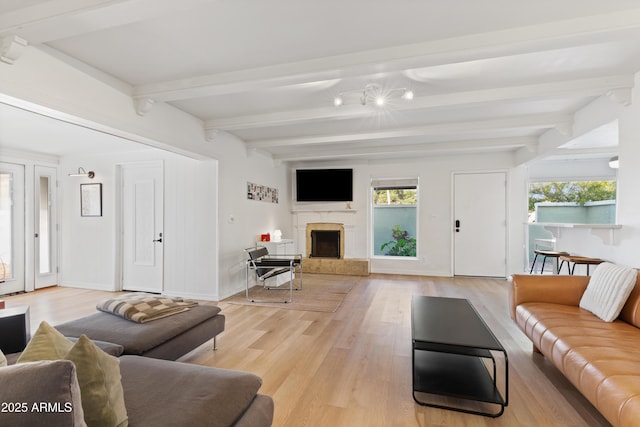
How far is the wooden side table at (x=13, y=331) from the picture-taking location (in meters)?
1.78

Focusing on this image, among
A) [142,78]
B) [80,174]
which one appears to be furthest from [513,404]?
[80,174]

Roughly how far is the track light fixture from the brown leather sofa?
2089mm

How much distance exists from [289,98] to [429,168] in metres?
3.88

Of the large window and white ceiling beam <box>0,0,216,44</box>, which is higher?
white ceiling beam <box>0,0,216,44</box>

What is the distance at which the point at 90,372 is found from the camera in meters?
0.95

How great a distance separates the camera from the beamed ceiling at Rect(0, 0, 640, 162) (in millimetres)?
1881

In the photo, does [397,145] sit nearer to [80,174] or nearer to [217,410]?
[217,410]

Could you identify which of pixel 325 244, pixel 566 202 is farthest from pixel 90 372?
pixel 566 202

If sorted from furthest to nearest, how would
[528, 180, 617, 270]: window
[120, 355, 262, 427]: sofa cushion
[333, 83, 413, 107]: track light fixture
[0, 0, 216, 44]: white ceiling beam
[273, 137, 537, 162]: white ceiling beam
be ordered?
[528, 180, 617, 270]: window
[273, 137, 537, 162]: white ceiling beam
[333, 83, 413, 107]: track light fixture
[0, 0, 216, 44]: white ceiling beam
[120, 355, 262, 427]: sofa cushion

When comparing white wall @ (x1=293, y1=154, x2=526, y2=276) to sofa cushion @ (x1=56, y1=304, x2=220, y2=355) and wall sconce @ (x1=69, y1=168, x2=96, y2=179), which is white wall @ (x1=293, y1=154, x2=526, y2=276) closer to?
wall sconce @ (x1=69, y1=168, x2=96, y2=179)

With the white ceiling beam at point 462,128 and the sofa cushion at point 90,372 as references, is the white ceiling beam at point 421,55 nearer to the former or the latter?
the white ceiling beam at point 462,128

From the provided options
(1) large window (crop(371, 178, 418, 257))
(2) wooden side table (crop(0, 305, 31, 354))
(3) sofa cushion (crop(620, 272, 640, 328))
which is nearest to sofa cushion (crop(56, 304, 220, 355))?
(2) wooden side table (crop(0, 305, 31, 354))

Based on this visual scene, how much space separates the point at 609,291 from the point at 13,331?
13.2 ft

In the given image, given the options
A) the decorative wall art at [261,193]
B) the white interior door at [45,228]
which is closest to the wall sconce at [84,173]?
the white interior door at [45,228]
